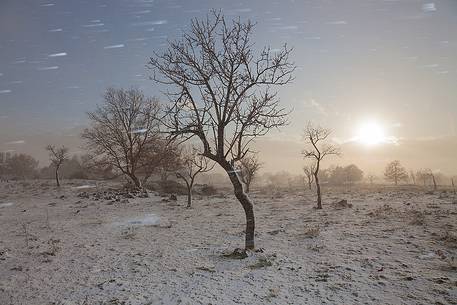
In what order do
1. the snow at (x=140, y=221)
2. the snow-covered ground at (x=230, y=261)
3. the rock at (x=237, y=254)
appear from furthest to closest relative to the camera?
the snow at (x=140, y=221)
the rock at (x=237, y=254)
the snow-covered ground at (x=230, y=261)

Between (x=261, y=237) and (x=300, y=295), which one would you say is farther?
(x=261, y=237)

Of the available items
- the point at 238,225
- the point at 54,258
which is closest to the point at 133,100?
the point at 238,225

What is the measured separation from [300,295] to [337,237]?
607 centimetres

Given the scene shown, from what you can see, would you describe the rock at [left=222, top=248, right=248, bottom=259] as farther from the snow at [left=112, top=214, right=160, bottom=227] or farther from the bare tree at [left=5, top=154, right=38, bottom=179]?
the bare tree at [left=5, top=154, right=38, bottom=179]

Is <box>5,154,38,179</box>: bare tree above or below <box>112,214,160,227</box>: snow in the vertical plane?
above

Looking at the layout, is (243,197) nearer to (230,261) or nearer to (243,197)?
(243,197)

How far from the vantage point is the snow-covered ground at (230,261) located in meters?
7.47

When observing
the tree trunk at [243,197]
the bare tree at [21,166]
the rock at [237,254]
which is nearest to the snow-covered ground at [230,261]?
the rock at [237,254]

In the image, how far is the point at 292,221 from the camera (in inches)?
673

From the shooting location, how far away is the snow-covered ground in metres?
7.47

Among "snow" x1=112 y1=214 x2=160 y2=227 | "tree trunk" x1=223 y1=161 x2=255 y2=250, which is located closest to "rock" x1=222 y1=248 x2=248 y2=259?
"tree trunk" x1=223 y1=161 x2=255 y2=250

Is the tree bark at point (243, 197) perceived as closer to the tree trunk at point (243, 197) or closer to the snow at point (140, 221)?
the tree trunk at point (243, 197)

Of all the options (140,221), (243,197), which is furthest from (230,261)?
(140,221)

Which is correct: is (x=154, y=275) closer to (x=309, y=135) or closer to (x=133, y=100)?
(x=309, y=135)
